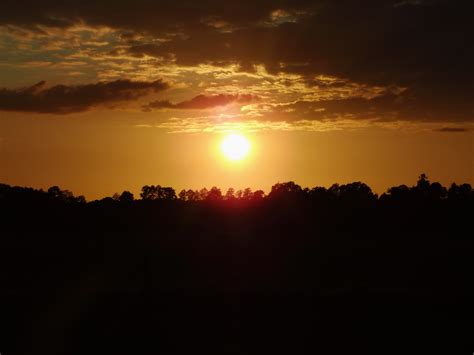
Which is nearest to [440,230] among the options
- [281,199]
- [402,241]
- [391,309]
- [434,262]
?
[402,241]

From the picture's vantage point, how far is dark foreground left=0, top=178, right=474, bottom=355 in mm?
27750

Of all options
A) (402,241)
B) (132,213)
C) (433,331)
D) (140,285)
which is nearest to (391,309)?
(433,331)

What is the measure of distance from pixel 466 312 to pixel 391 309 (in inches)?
140

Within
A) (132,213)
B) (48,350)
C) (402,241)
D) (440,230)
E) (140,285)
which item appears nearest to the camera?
(48,350)

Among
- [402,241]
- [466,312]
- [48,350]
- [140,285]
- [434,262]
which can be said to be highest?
[402,241]

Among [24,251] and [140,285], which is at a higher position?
[24,251]

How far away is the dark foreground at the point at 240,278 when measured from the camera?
27.8 metres

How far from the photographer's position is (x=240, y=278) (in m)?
41.8

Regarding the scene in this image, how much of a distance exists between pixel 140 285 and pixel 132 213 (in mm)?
44729

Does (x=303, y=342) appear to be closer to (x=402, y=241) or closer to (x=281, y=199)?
(x=402, y=241)

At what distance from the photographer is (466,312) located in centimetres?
2933

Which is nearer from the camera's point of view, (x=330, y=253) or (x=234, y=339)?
(x=234, y=339)

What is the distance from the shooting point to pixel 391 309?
2950 centimetres

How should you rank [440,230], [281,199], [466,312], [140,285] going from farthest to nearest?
[281,199]
[440,230]
[140,285]
[466,312]
